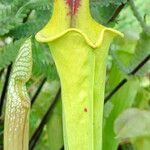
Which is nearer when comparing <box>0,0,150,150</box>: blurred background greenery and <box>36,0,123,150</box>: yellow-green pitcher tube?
<box>36,0,123,150</box>: yellow-green pitcher tube

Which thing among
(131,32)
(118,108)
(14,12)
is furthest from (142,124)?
(14,12)

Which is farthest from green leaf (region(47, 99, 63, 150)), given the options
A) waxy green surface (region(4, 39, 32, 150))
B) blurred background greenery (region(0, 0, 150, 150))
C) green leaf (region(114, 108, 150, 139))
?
waxy green surface (region(4, 39, 32, 150))

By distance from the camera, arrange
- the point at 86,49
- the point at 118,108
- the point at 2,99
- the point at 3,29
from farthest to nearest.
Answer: the point at 118,108 → the point at 2,99 → the point at 3,29 → the point at 86,49

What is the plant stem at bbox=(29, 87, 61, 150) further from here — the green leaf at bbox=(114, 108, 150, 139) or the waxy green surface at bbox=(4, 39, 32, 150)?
the waxy green surface at bbox=(4, 39, 32, 150)

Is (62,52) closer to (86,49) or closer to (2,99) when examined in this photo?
(86,49)

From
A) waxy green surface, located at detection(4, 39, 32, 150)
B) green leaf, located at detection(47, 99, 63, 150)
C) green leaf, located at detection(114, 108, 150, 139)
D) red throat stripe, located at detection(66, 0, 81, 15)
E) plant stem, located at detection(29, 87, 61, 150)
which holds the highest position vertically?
red throat stripe, located at detection(66, 0, 81, 15)

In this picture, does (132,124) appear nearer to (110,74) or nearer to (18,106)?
(110,74)

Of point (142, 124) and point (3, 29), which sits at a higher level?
point (3, 29)

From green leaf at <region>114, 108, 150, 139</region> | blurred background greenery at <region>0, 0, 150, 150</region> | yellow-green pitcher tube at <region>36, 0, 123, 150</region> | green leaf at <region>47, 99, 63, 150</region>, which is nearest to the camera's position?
yellow-green pitcher tube at <region>36, 0, 123, 150</region>
